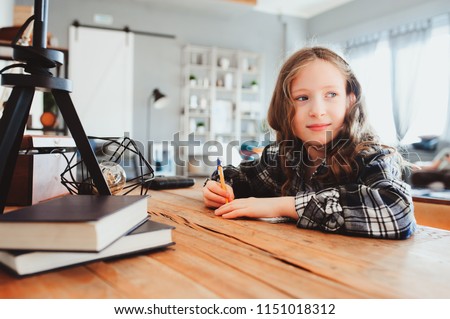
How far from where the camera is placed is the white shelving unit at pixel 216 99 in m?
5.17

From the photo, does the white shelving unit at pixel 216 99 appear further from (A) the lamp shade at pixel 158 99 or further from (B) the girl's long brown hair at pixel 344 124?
(B) the girl's long brown hair at pixel 344 124

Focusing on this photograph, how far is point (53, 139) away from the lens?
95 cm

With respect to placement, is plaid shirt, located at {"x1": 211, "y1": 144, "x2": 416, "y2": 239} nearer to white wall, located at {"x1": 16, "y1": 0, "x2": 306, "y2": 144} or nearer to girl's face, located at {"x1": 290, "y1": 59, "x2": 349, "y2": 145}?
girl's face, located at {"x1": 290, "y1": 59, "x2": 349, "y2": 145}

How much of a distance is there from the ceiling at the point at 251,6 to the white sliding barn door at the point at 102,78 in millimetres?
692

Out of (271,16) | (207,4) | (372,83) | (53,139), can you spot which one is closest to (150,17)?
(207,4)

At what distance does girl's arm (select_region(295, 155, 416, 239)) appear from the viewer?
0.62 meters

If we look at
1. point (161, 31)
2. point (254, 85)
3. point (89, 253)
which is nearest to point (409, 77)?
point (254, 85)

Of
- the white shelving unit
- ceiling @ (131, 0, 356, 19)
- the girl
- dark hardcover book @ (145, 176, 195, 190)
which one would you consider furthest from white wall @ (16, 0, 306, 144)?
the girl

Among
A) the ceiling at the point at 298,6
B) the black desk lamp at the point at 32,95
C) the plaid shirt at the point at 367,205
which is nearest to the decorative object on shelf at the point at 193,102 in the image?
the ceiling at the point at 298,6

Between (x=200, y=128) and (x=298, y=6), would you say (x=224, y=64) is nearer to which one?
(x=200, y=128)

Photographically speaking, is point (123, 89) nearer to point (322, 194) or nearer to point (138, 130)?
point (138, 130)
